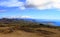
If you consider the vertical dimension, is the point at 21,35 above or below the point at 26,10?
below

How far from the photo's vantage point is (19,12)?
1.74 metres

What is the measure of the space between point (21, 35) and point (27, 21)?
0.60 feet

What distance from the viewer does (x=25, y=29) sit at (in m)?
1.70

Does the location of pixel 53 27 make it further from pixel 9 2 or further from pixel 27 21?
pixel 9 2

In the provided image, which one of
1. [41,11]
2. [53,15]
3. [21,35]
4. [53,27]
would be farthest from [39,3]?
[21,35]

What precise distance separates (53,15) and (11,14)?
50 cm

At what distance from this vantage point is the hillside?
1664 mm

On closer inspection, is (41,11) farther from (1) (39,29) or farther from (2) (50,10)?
(1) (39,29)

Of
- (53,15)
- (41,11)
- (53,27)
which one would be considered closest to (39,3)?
(41,11)

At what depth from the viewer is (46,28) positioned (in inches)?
66.6

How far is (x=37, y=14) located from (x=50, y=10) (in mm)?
159

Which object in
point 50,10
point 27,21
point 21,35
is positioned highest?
point 50,10

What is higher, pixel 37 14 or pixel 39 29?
pixel 37 14

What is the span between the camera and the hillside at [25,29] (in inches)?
65.5
